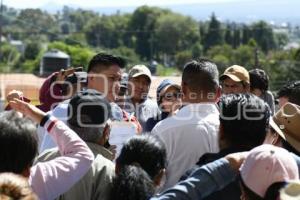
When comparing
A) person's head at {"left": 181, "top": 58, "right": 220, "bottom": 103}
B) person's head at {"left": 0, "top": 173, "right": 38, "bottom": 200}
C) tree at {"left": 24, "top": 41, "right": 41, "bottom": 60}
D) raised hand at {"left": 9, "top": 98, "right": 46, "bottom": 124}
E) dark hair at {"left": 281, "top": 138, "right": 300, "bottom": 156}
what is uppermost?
person's head at {"left": 181, "top": 58, "right": 220, "bottom": 103}

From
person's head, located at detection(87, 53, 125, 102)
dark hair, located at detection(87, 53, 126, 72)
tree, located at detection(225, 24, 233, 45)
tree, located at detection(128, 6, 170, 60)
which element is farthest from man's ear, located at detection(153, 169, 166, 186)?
tree, located at detection(225, 24, 233, 45)

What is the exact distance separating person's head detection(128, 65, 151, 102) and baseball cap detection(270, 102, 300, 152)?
1.88 metres

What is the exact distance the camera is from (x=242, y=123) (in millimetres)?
2643

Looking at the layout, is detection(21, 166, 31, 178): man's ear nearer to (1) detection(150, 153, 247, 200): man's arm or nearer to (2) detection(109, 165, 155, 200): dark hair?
(2) detection(109, 165, 155, 200): dark hair

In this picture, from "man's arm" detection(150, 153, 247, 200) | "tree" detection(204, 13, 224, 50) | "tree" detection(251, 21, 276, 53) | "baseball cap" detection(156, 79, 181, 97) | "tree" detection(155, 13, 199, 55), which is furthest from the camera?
"tree" detection(155, 13, 199, 55)

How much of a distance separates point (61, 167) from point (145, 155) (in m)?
0.38

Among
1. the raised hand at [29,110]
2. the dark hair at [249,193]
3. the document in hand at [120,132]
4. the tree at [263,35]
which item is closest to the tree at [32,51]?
the tree at [263,35]

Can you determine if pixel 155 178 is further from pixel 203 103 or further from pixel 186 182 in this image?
pixel 203 103

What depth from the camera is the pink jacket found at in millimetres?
2525

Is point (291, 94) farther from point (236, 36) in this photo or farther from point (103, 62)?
point (236, 36)

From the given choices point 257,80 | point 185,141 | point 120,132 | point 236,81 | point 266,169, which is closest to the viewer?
point 266,169

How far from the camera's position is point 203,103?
3.26 meters

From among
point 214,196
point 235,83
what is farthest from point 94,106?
point 235,83

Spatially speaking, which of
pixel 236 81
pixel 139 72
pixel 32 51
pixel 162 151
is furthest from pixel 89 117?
pixel 32 51
